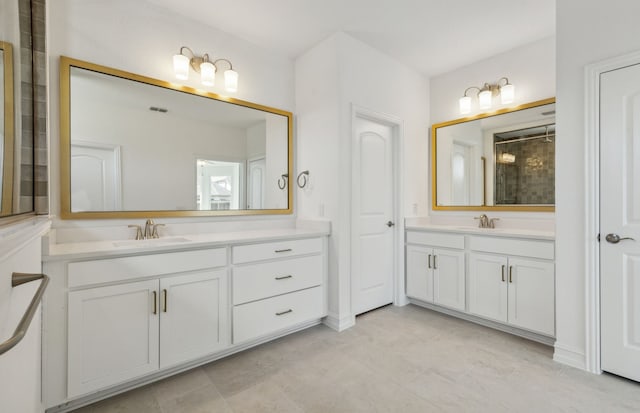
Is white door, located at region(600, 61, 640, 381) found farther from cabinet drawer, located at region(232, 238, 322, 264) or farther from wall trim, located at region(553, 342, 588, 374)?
cabinet drawer, located at region(232, 238, 322, 264)

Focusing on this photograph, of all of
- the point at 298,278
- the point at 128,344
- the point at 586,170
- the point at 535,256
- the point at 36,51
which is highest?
the point at 36,51

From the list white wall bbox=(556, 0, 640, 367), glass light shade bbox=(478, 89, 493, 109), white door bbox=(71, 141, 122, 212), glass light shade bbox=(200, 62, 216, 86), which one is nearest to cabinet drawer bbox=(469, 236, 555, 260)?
white wall bbox=(556, 0, 640, 367)

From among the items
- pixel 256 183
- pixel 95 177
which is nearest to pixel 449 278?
pixel 256 183

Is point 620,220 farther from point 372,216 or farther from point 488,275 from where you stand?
point 372,216

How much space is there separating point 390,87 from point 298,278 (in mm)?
2228

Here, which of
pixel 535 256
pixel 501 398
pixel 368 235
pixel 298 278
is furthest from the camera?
pixel 368 235

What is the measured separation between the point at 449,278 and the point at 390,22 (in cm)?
247

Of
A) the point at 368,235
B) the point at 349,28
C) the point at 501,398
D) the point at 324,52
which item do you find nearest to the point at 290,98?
the point at 324,52

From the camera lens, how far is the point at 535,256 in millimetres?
2439

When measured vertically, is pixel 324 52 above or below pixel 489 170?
above

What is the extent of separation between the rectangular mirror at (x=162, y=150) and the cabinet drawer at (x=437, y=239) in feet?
4.70

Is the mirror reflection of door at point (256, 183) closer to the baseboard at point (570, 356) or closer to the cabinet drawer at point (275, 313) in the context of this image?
the cabinet drawer at point (275, 313)

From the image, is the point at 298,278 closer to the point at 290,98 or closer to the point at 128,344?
the point at 128,344

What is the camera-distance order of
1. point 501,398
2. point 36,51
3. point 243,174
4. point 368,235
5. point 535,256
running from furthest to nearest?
1. point 368,235
2. point 243,174
3. point 535,256
4. point 501,398
5. point 36,51
